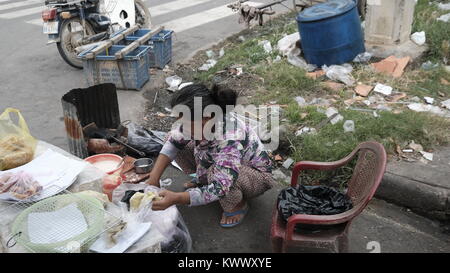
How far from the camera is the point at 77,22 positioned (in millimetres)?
5797

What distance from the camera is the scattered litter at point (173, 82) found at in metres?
5.20

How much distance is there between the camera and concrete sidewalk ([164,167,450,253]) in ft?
8.60

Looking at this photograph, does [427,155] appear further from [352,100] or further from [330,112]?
[352,100]

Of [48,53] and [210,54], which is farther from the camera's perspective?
[48,53]

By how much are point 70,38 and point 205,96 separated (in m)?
4.05

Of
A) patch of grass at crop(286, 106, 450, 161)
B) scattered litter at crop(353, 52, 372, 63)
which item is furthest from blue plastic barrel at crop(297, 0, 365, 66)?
patch of grass at crop(286, 106, 450, 161)

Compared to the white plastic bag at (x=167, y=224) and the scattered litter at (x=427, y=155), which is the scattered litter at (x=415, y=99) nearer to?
the scattered litter at (x=427, y=155)

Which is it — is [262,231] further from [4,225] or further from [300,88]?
[300,88]

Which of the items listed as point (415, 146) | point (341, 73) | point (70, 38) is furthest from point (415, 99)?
point (70, 38)

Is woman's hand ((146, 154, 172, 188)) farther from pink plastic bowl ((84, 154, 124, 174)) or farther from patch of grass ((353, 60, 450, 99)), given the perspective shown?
patch of grass ((353, 60, 450, 99))

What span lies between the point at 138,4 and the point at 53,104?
2762 millimetres

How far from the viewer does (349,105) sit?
13.6 ft

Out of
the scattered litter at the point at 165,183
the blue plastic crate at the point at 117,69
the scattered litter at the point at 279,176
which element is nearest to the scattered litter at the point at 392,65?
the scattered litter at the point at 279,176
